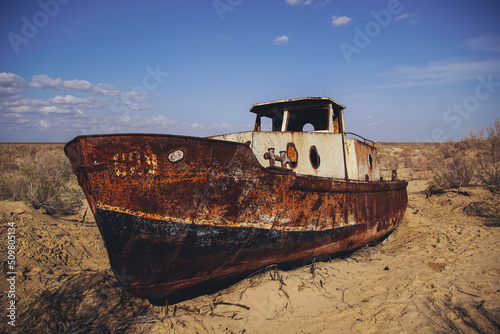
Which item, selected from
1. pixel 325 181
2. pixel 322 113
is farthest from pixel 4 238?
pixel 322 113

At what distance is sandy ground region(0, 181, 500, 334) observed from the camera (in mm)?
2934

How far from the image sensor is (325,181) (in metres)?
4.13

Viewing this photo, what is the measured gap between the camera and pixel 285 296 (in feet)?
11.4

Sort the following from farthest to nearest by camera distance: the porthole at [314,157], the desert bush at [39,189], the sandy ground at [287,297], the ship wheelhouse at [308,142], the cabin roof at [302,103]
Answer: the desert bush at [39,189]
the cabin roof at [302,103]
the porthole at [314,157]
the ship wheelhouse at [308,142]
the sandy ground at [287,297]

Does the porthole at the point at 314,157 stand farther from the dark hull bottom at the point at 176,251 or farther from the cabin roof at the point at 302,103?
the dark hull bottom at the point at 176,251

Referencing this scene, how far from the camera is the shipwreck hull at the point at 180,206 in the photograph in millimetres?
2967

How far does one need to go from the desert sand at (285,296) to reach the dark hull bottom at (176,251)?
1.08 ft

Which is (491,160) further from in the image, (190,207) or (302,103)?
(190,207)

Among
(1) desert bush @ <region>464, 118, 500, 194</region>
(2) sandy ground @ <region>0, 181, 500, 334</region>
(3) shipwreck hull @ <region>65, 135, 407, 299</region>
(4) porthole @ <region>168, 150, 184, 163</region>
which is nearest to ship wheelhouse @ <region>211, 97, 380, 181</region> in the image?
(3) shipwreck hull @ <region>65, 135, 407, 299</region>

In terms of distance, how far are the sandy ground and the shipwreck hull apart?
355 mm

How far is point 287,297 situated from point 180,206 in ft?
5.90

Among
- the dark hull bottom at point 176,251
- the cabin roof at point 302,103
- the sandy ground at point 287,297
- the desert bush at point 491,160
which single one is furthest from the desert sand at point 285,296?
the desert bush at point 491,160

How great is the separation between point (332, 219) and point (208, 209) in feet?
7.28

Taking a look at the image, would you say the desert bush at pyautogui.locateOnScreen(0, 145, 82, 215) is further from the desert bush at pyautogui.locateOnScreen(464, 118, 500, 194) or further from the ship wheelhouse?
the desert bush at pyautogui.locateOnScreen(464, 118, 500, 194)
